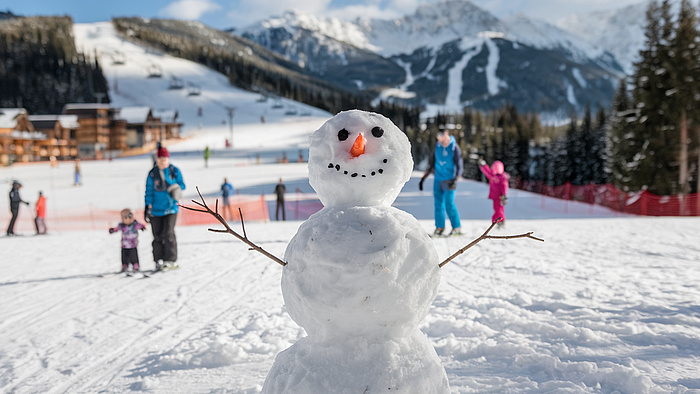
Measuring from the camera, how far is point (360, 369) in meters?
1.65

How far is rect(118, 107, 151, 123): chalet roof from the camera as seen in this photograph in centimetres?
5381

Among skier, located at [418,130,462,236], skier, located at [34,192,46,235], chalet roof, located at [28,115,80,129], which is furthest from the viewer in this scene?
chalet roof, located at [28,115,80,129]

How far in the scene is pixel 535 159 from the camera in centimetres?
5588

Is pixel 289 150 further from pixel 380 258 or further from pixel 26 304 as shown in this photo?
pixel 380 258

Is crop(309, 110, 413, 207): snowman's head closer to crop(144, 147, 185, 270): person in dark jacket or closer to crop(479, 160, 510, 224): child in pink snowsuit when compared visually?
crop(144, 147, 185, 270): person in dark jacket

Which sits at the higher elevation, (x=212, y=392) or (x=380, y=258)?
(x=380, y=258)

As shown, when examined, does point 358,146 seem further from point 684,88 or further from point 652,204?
point 684,88

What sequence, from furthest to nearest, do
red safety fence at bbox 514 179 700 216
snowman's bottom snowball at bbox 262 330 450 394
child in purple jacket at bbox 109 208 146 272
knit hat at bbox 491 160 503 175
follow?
red safety fence at bbox 514 179 700 216, knit hat at bbox 491 160 503 175, child in purple jacket at bbox 109 208 146 272, snowman's bottom snowball at bbox 262 330 450 394

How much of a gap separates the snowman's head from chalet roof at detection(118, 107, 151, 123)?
58.2 m

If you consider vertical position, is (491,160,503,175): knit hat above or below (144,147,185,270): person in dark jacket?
above

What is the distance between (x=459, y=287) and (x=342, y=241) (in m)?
3.20

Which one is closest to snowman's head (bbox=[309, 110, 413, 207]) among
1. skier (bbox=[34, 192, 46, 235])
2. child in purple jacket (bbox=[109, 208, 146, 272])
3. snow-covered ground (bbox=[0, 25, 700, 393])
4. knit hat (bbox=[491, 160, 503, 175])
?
snow-covered ground (bbox=[0, 25, 700, 393])

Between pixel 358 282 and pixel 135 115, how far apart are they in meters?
60.2

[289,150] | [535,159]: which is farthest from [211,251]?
[535,159]
